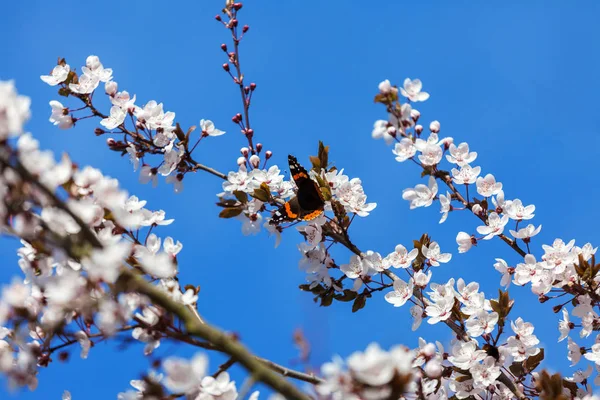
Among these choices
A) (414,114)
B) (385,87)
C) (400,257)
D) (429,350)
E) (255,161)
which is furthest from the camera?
(255,161)

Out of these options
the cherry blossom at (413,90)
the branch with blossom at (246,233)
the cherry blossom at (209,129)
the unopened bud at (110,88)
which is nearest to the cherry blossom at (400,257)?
the branch with blossom at (246,233)

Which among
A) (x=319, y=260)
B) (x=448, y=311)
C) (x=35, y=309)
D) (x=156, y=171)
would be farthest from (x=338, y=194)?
(x=35, y=309)

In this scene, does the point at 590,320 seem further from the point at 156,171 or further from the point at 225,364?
the point at 156,171

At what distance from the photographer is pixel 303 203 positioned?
14.0 feet

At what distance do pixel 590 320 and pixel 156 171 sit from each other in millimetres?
3294

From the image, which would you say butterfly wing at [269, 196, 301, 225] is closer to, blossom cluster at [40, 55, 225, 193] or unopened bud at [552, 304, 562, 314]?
blossom cluster at [40, 55, 225, 193]

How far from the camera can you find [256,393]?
9.38 feet

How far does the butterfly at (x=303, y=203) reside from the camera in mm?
→ 4223

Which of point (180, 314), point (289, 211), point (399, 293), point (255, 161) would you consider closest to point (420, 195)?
point (399, 293)

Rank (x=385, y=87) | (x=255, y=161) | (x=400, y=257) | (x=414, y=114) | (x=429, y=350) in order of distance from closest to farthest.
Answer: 1. (x=429, y=350)
2. (x=385, y=87)
3. (x=414, y=114)
4. (x=400, y=257)
5. (x=255, y=161)

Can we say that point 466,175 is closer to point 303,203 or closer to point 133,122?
point 303,203

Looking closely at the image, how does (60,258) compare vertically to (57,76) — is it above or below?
below

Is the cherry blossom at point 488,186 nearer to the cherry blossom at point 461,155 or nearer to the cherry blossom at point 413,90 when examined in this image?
the cherry blossom at point 461,155

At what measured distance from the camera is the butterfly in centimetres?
422
